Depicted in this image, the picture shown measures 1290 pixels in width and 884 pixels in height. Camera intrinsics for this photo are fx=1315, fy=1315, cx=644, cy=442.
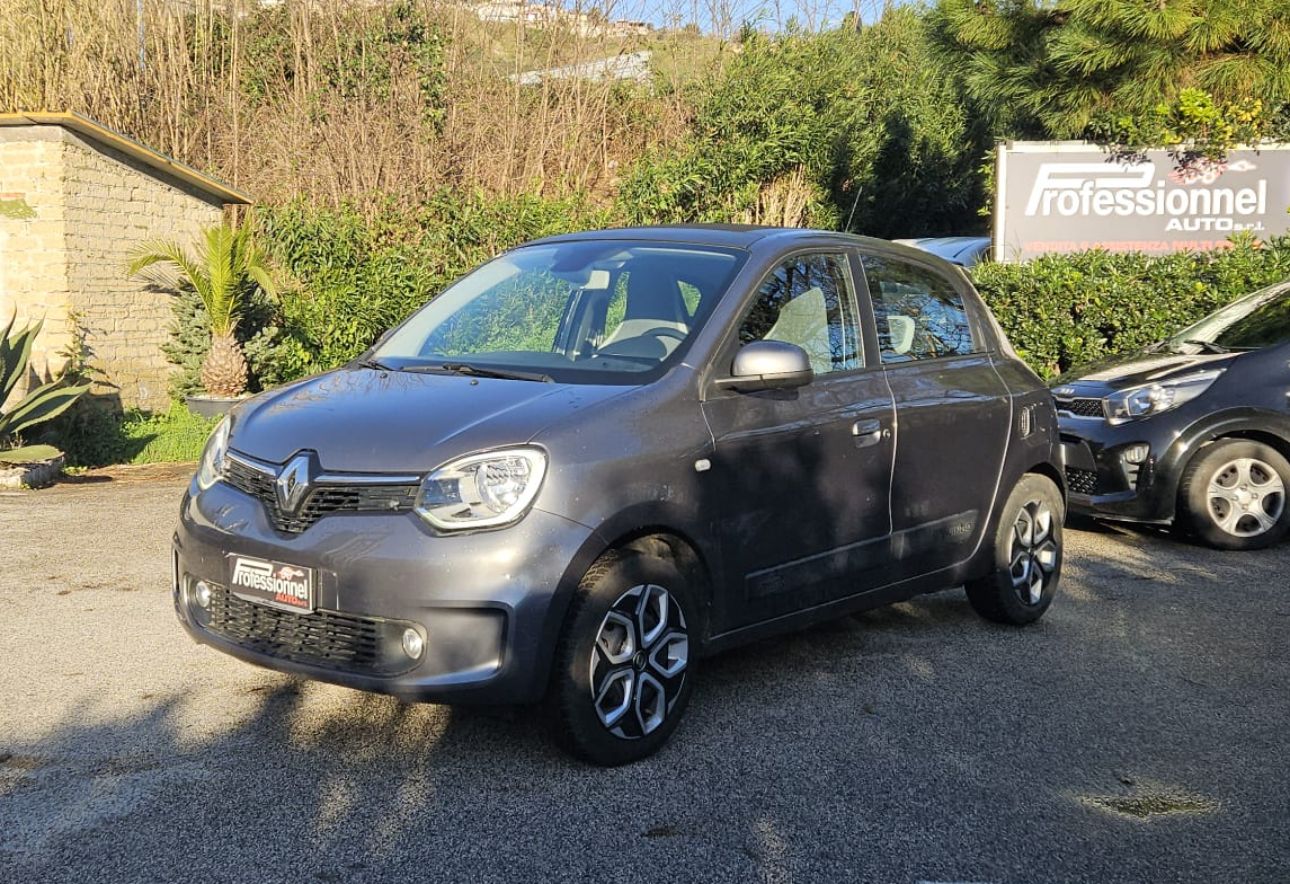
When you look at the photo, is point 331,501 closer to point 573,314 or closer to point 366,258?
point 573,314

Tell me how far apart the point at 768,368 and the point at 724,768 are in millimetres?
1405

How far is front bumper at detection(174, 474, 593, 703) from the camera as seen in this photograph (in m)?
4.00

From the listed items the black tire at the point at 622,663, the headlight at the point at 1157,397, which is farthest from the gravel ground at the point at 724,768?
the headlight at the point at 1157,397

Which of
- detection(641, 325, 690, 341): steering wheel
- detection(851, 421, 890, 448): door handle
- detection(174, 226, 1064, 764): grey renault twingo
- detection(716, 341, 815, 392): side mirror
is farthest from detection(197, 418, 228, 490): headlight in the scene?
detection(851, 421, 890, 448): door handle

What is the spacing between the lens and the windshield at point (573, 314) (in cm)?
491

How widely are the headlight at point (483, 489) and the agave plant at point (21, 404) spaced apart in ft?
23.8

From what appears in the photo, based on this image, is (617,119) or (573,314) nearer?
(573,314)

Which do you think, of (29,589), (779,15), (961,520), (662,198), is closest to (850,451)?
(961,520)

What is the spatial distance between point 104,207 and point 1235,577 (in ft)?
37.0

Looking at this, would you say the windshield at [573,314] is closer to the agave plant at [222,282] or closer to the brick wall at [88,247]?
the agave plant at [222,282]

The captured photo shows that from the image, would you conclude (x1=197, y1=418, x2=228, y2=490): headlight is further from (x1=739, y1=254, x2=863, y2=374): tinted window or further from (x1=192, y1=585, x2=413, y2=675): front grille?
(x1=739, y1=254, x2=863, y2=374): tinted window

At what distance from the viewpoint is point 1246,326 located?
9141 mm

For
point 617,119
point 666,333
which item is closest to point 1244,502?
point 666,333

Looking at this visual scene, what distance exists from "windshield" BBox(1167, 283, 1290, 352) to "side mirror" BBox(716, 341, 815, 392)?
205 inches
